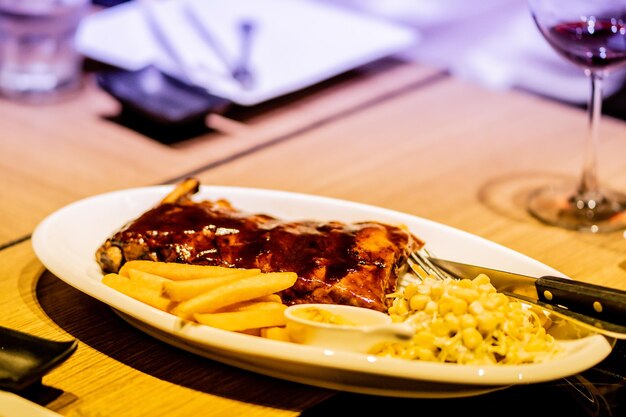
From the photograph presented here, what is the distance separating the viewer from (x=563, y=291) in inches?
55.2

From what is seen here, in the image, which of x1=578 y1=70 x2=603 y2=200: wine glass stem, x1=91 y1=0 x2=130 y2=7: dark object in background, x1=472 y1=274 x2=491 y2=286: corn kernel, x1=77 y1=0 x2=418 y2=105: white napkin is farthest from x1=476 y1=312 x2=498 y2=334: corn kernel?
x1=91 y1=0 x2=130 y2=7: dark object in background

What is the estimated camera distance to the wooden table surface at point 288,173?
138cm

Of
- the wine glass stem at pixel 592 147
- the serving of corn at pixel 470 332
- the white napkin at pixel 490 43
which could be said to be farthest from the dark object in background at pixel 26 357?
the white napkin at pixel 490 43

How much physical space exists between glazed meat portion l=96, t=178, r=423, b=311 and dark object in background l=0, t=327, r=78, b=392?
0.81ft

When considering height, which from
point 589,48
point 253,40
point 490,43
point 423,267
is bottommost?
point 490,43

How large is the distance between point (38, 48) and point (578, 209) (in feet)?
5.37

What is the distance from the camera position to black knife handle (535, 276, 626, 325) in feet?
4.39

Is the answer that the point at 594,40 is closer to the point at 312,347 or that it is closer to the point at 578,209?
the point at 578,209

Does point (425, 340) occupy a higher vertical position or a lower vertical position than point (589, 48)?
lower

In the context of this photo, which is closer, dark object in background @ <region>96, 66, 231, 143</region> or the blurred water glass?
dark object in background @ <region>96, 66, 231, 143</region>

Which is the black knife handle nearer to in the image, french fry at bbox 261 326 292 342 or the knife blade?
the knife blade

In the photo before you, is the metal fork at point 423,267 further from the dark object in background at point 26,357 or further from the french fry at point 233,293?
the dark object in background at point 26,357

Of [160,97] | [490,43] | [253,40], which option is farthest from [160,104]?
[490,43]

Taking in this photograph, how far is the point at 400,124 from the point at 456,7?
6.56 ft
